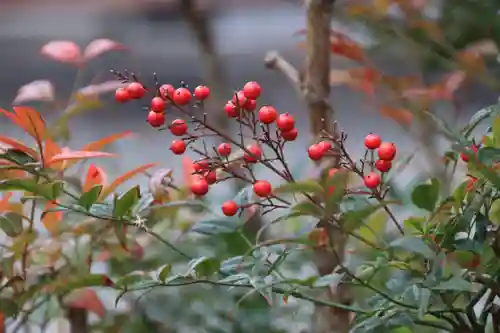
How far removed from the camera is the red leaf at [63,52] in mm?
727

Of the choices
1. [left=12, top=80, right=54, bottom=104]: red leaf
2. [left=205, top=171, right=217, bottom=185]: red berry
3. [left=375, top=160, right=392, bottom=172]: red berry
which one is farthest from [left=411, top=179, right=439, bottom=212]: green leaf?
[left=12, top=80, right=54, bottom=104]: red leaf

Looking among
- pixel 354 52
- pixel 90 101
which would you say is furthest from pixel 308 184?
pixel 354 52

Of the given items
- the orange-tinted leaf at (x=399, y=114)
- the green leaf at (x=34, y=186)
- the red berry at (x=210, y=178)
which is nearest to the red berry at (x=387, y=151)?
the red berry at (x=210, y=178)

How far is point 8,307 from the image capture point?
0.56m

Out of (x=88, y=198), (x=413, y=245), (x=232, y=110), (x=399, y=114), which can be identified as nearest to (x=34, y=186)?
(x=88, y=198)

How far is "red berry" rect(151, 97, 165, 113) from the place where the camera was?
0.45 m

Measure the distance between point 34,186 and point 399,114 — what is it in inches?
20.7

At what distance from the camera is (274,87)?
1769 mm

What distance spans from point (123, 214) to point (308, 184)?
0.15 meters

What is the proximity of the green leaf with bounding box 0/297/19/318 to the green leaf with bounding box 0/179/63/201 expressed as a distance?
13cm

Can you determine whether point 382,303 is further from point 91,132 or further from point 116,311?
point 91,132

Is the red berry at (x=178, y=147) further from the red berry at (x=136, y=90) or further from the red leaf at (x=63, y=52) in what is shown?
the red leaf at (x=63, y=52)

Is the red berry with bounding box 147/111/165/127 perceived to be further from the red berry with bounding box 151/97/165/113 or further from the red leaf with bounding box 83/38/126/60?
the red leaf with bounding box 83/38/126/60

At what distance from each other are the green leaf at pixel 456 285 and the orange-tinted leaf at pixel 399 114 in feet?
1.59
